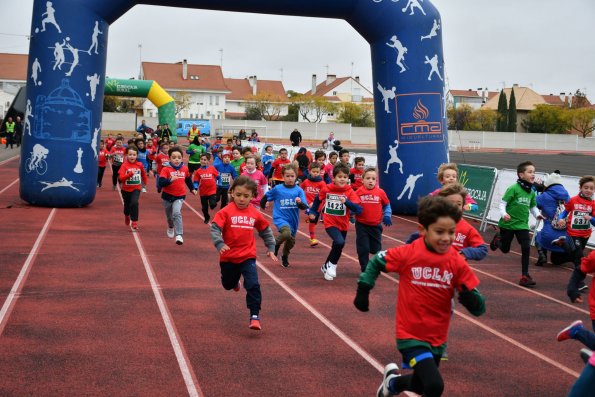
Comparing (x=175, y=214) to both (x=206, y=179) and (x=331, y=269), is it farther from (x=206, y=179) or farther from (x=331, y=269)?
(x=331, y=269)

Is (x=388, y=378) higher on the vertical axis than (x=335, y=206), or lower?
lower

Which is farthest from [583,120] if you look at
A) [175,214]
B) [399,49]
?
[175,214]

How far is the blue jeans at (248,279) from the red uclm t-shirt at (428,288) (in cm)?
268

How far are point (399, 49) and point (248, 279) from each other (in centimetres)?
1154

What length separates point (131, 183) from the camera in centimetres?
1447

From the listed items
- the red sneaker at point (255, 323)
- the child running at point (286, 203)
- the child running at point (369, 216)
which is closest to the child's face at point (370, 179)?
the child running at point (369, 216)

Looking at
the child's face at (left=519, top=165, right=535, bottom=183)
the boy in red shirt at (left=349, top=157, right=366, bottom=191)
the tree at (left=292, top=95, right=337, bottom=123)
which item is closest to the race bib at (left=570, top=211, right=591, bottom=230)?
the child's face at (left=519, top=165, right=535, bottom=183)

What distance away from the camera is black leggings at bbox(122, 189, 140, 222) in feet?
46.9

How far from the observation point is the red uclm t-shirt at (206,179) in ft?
50.2

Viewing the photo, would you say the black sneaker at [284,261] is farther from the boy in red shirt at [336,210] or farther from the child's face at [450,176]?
the child's face at [450,176]

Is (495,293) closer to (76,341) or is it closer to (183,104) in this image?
(76,341)

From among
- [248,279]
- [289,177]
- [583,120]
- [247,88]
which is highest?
[247,88]

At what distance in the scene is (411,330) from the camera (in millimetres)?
4801

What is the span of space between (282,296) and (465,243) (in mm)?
3215
